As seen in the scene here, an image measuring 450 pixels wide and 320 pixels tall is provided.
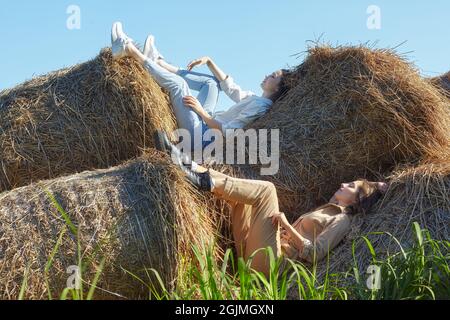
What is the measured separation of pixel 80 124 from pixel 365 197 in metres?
1.89

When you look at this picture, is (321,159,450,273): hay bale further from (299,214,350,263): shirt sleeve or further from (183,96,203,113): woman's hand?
(183,96,203,113): woman's hand

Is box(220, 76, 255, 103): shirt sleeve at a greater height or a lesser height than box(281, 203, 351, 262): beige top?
greater

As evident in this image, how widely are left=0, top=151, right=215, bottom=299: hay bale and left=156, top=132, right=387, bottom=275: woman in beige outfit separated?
262mm

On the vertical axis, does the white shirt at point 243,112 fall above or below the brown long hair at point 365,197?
above

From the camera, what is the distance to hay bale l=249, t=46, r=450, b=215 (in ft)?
14.1

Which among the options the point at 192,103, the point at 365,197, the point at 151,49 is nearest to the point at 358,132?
the point at 365,197

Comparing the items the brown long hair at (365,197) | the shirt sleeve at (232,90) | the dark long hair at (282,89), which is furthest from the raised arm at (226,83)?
the brown long hair at (365,197)

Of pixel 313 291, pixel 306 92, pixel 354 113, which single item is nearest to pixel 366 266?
pixel 313 291

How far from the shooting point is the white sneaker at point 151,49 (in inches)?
191

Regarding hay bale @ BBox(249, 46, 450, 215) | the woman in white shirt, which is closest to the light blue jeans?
the woman in white shirt

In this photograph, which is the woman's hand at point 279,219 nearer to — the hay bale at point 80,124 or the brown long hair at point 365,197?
the brown long hair at point 365,197

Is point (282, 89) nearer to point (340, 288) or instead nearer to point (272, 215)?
point (272, 215)

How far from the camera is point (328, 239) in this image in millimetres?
3889

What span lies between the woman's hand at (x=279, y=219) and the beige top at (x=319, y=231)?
0.28 feet
